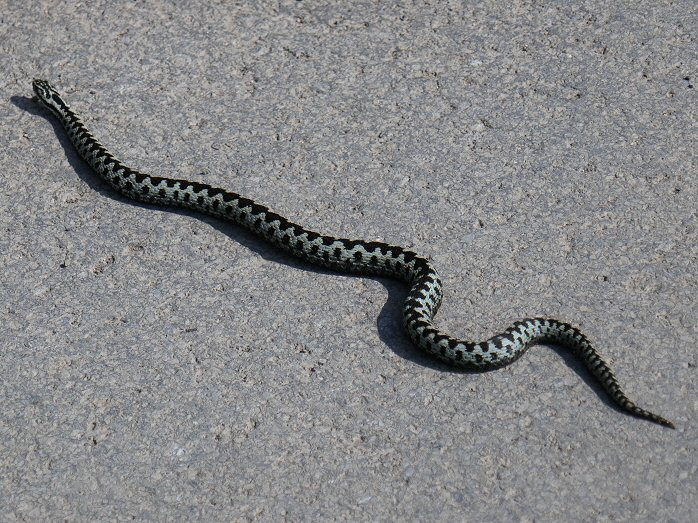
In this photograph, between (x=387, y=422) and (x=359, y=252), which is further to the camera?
(x=359, y=252)

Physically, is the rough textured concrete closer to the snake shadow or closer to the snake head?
the snake shadow

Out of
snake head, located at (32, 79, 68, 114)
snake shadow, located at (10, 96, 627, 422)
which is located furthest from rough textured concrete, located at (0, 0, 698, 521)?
snake head, located at (32, 79, 68, 114)

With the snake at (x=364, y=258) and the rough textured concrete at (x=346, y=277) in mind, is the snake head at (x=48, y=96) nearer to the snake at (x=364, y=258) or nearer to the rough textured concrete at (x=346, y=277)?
the snake at (x=364, y=258)

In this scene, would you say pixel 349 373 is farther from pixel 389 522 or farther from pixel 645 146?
pixel 645 146

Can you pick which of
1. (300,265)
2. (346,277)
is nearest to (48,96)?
(300,265)

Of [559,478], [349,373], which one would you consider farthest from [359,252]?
[559,478]

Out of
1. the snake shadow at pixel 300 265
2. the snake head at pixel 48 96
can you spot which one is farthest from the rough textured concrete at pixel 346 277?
the snake head at pixel 48 96
